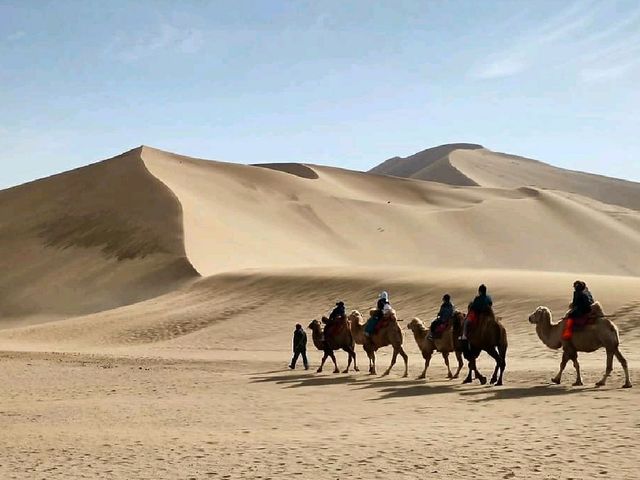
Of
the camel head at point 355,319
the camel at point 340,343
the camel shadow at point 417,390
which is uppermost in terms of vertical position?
the camel head at point 355,319

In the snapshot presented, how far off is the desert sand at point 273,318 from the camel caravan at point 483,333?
0.66 metres

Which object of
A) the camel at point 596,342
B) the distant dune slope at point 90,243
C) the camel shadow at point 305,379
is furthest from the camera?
the distant dune slope at point 90,243

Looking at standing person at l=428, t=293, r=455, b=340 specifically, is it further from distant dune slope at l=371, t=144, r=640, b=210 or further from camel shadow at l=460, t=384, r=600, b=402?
distant dune slope at l=371, t=144, r=640, b=210

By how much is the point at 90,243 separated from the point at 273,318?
2406 centimetres

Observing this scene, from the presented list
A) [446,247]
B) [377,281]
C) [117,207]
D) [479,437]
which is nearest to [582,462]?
[479,437]

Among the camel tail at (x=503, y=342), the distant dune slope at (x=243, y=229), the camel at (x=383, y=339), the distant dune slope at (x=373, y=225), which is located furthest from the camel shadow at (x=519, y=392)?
the distant dune slope at (x=373, y=225)

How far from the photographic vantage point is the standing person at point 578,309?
1403 centimetres

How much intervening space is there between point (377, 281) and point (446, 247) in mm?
30952

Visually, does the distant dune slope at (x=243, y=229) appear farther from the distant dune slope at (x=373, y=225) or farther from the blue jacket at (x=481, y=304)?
the blue jacket at (x=481, y=304)

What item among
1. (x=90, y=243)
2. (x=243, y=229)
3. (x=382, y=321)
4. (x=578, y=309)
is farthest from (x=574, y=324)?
(x=243, y=229)

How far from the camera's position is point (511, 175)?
448 ft

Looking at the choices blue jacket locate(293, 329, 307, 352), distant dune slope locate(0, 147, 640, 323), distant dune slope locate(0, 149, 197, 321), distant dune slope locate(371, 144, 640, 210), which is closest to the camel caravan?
blue jacket locate(293, 329, 307, 352)

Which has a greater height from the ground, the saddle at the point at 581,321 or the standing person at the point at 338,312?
the standing person at the point at 338,312

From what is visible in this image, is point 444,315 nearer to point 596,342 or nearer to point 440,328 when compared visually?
point 440,328
